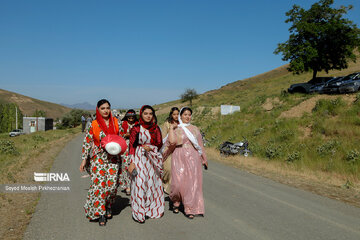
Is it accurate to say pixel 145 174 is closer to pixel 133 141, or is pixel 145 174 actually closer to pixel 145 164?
pixel 145 164

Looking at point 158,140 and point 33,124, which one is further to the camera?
point 33,124

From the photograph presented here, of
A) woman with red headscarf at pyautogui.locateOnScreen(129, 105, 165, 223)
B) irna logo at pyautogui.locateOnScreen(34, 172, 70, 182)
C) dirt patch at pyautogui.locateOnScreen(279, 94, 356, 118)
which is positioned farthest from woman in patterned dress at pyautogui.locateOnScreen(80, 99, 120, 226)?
dirt patch at pyautogui.locateOnScreen(279, 94, 356, 118)

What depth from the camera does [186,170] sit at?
5863mm

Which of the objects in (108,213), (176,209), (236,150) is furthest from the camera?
(236,150)

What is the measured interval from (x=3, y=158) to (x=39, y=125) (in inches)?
2565

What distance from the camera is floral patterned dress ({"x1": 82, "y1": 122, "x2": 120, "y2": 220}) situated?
514 centimetres

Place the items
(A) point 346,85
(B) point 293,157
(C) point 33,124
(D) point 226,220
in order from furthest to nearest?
(C) point 33,124
(A) point 346,85
(B) point 293,157
(D) point 226,220

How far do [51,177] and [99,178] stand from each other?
447 cm

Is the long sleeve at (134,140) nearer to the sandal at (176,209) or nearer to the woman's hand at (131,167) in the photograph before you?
the woman's hand at (131,167)

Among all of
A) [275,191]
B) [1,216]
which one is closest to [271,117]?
[275,191]

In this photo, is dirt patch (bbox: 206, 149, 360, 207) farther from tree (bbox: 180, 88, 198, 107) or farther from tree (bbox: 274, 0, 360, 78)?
tree (bbox: 180, 88, 198, 107)

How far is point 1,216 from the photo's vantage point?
17.4ft

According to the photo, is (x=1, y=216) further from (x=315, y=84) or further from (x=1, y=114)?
(x=1, y=114)

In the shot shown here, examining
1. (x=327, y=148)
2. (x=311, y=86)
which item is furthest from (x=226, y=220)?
(x=311, y=86)
